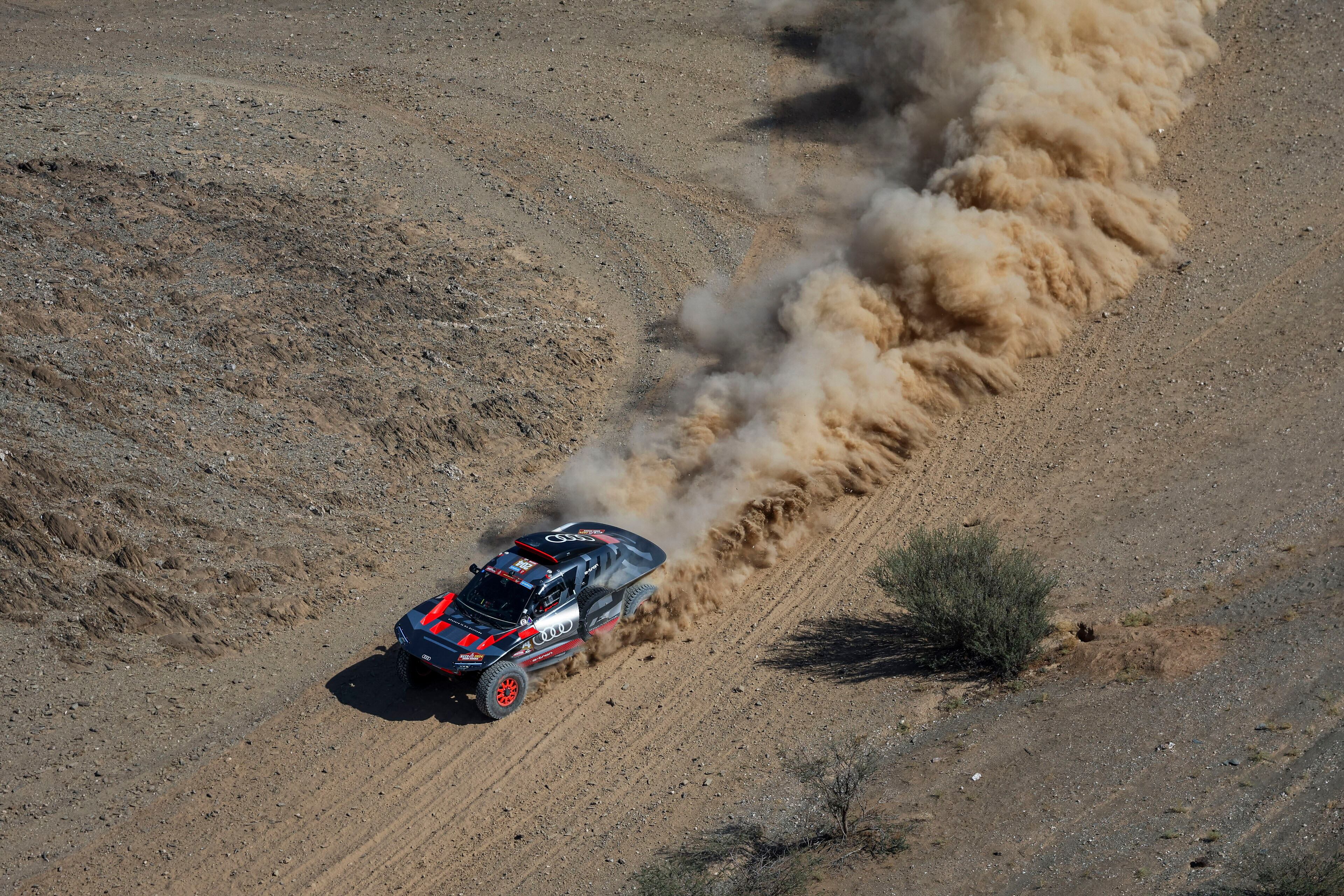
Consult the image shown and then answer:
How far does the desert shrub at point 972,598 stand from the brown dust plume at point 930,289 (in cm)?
269

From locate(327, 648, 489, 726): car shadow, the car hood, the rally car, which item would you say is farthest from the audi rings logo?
locate(327, 648, 489, 726): car shadow

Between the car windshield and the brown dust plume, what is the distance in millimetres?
1493

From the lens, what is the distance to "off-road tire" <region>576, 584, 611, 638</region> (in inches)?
625

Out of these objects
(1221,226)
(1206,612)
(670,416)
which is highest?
(1221,226)

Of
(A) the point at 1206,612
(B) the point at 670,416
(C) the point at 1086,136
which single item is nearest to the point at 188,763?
(B) the point at 670,416

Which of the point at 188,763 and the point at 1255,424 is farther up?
the point at 1255,424

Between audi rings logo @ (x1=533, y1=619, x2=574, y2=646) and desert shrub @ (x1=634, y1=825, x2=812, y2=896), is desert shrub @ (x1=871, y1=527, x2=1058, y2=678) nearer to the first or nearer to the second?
desert shrub @ (x1=634, y1=825, x2=812, y2=896)

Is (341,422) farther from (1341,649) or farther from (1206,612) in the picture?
(1341,649)

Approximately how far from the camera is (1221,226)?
23.8 meters

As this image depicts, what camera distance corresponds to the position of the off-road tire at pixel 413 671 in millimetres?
15617

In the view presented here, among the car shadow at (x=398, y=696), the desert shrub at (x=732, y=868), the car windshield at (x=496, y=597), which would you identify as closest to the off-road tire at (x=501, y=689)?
the car shadow at (x=398, y=696)

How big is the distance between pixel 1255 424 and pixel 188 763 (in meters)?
17.0

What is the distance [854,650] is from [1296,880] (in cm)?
654

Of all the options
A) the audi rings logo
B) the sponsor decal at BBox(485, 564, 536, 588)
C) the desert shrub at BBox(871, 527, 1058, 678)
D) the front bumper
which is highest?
the desert shrub at BBox(871, 527, 1058, 678)
